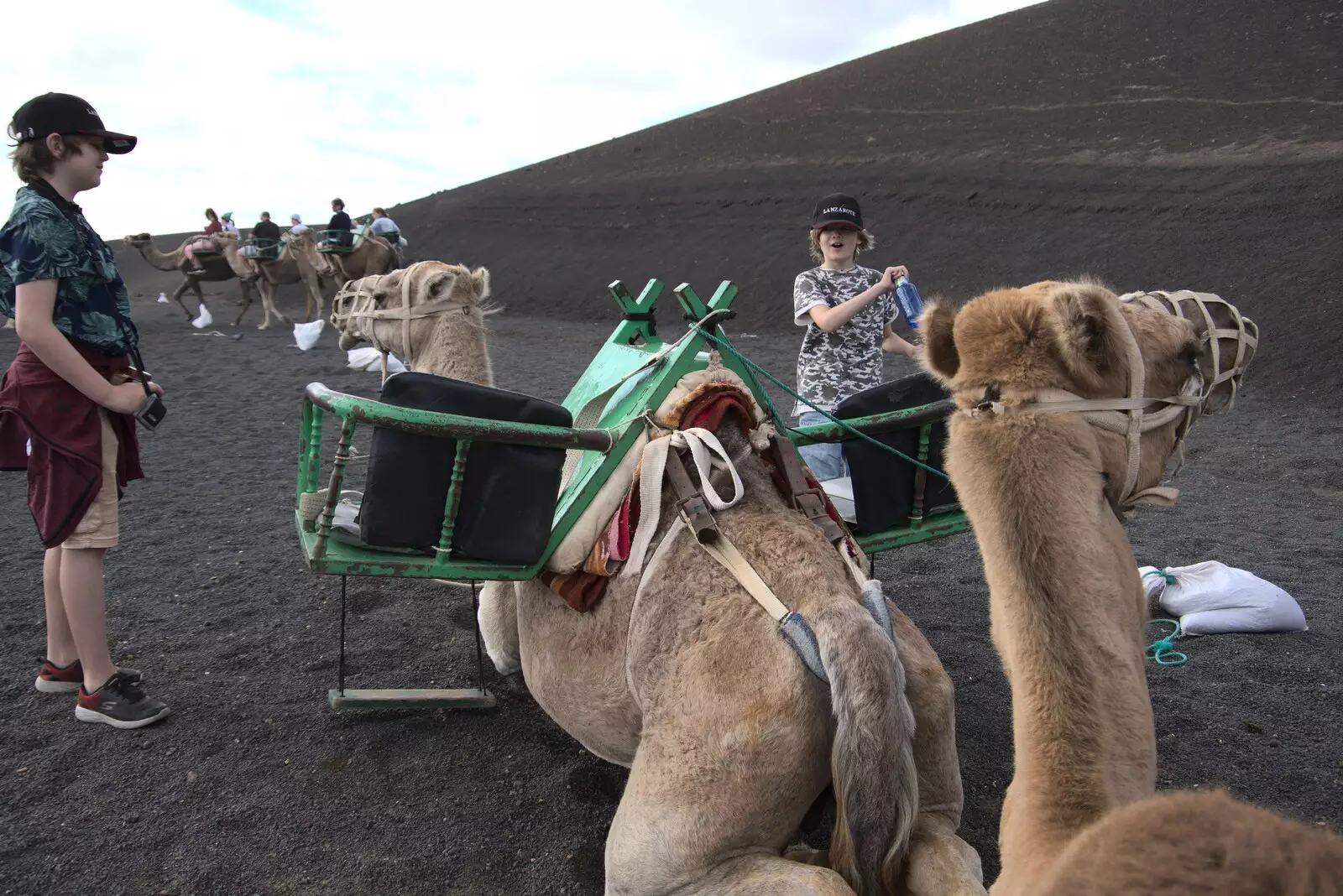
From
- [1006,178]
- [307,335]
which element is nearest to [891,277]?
[307,335]

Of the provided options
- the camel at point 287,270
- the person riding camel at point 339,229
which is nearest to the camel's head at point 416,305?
the person riding camel at point 339,229

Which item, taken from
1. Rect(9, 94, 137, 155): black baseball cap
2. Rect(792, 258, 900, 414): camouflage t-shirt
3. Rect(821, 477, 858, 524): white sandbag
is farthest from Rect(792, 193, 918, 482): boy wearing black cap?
Rect(9, 94, 137, 155): black baseball cap

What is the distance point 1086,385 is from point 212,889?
2880 millimetres

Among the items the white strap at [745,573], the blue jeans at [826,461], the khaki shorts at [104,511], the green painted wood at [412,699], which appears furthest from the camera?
the blue jeans at [826,461]

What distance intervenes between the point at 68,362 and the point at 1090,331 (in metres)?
3.20

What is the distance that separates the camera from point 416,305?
4.40 metres

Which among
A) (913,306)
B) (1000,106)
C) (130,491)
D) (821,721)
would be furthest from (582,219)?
(821,721)

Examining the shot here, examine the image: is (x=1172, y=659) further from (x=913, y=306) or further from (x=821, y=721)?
(x=821, y=721)

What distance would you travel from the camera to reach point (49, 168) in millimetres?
3213

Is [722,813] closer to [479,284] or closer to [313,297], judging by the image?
[479,284]

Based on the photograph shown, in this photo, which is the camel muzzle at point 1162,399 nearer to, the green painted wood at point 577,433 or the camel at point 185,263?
the green painted wood at point 577,433

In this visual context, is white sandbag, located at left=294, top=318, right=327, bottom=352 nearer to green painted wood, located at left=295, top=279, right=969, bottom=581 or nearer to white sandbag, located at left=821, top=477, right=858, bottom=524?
green painted wood, located at left=295, top=279, right=969, bottom=581

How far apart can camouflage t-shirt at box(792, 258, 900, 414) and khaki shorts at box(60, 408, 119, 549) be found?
2.87m

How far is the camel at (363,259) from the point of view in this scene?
64.6 feet
